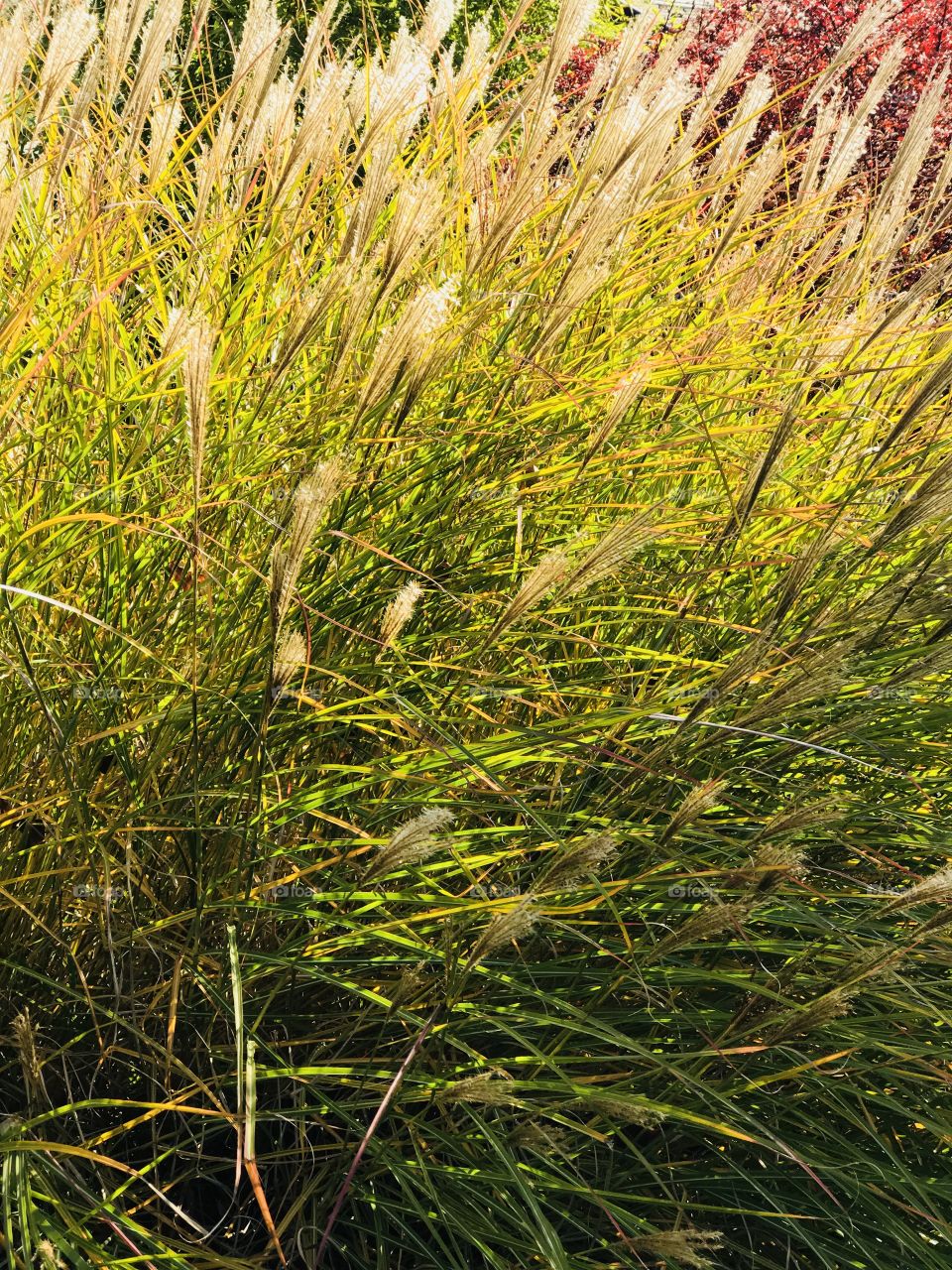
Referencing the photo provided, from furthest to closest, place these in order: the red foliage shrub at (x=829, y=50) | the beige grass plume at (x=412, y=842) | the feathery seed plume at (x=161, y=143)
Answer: the red foliage shrub at (x=829, y=50) → the feathery seed plume at (x=161, y=143) → the beige grass plume at (x=412, y=842)

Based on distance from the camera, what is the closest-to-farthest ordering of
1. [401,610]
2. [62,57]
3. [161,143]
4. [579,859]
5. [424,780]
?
[579,859] → [401,610] → [424,780] → [62,57] → [161,143]

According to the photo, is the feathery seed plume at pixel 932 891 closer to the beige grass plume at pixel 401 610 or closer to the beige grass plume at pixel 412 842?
the beige grass plume at pixel 412 842

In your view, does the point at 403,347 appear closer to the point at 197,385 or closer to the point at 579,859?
the point at 197,385

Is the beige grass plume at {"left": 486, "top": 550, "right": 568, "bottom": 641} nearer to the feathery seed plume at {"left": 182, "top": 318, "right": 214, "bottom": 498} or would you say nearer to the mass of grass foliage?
the mass of grass foliage

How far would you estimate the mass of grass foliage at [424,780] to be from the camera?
54.9 inches

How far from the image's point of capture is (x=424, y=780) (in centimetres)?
146

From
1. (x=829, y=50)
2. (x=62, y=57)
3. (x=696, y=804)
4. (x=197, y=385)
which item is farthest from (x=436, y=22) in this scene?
(x=829, y=50)

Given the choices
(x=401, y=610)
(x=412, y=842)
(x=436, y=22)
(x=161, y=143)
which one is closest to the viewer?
(x=412, y=842)

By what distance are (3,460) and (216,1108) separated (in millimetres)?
972


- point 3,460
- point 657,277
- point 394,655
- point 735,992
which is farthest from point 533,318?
point 735,992

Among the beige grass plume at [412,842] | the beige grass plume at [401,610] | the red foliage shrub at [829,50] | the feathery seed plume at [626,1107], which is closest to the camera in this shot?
the beige grass plume at [412,842]

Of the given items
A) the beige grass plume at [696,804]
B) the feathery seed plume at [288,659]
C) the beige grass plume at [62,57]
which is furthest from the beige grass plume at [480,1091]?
the beige grass plume at [62,57]

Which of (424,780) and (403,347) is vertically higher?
(403,347)

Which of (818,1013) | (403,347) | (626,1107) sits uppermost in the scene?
(403,347)
